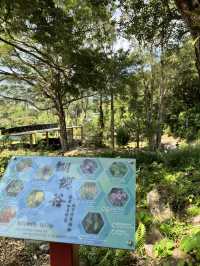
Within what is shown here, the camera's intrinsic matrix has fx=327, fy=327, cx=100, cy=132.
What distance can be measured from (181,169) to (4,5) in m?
4.79

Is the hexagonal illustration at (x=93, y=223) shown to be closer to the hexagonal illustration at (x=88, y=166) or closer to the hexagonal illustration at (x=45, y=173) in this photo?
the hexagonal illustration at (x=88, y=166)

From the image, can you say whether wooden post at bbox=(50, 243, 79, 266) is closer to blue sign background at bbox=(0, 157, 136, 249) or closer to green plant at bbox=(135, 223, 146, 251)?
blue sign background at bbox=(0, 157, 136, 249)

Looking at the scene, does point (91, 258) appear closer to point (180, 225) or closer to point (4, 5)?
point (180, 225)

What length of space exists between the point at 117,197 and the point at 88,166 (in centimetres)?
38

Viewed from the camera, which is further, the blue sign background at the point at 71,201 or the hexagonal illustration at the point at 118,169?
the hexagonal illustration at the point at 118,169

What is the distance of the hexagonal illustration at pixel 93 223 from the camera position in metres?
2.20

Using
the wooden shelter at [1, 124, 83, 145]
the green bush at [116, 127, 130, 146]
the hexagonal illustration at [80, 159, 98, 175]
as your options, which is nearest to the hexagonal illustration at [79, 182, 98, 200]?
the hexagonal illustration at [80, 159, 98, 175]

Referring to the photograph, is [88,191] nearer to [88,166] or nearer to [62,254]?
[88,166]

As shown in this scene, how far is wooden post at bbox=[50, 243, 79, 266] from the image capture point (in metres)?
2.39

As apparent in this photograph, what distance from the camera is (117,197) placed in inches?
92.0

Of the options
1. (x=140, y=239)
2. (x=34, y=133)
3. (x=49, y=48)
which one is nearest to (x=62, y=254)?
(x=140, y=239)

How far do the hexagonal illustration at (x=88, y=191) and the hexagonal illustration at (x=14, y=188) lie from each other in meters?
0.50

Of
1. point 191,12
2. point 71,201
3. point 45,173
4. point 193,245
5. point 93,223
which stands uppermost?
point 191,12

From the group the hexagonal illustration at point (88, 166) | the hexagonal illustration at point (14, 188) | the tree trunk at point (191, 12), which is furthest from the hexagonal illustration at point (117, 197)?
the tree trunk at point (191, 12)
